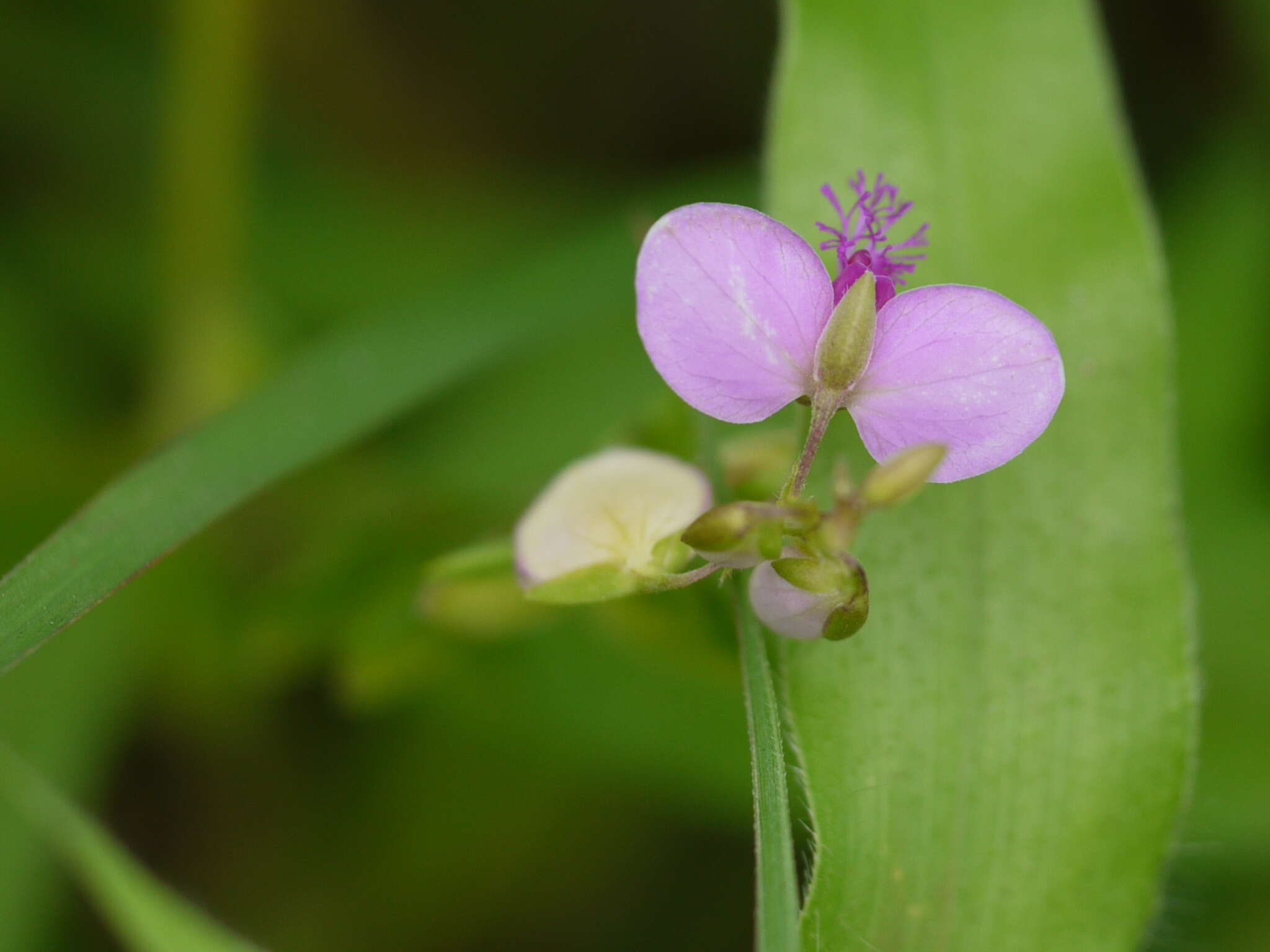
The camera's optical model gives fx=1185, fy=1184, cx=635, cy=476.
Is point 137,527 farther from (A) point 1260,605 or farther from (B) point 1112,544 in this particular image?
(A) point 1260,605

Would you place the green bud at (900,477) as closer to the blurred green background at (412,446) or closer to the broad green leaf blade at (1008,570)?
the broad green leaf blade at (1008,570)

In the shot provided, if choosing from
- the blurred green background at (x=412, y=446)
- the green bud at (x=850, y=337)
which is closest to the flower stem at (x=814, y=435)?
the green bud at (x=850, y=337)

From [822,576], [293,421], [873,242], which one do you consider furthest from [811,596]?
[293,421]

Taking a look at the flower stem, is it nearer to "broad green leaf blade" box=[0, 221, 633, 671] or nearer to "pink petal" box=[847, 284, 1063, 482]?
"pink petal" box=[847, 284, 1063, 482]

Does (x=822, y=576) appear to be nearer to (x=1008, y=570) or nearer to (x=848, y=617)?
(x=848, y=617)

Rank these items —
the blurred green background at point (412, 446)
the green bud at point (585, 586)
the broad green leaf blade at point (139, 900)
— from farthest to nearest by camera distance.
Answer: the blurred green background at point (412, 446)
the broad green leaf blade at point (139, 900)
the green bud at point (585, 586)

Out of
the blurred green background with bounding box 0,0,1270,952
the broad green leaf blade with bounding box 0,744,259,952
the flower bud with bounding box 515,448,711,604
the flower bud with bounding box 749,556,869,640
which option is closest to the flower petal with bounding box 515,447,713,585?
the flower bud with bounding box 515,448,711,604

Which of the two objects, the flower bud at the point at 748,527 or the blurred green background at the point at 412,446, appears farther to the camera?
the blurred green background at the point at 412,446
